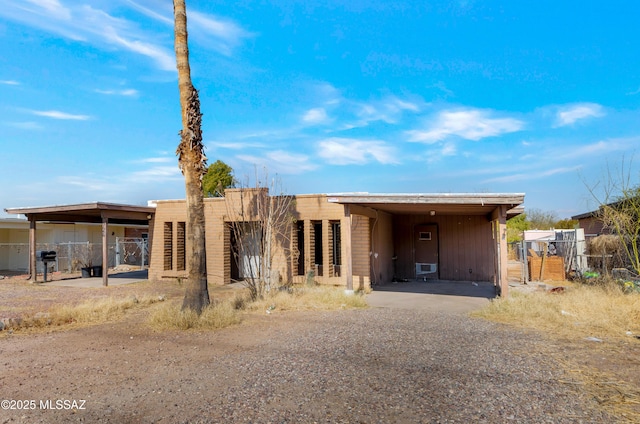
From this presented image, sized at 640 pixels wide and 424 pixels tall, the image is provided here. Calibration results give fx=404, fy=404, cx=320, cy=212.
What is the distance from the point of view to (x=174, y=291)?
14.1 meters

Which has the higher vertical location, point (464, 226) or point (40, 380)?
point (464, 226)

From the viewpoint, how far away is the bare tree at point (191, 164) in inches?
352

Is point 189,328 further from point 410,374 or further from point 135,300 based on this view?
point 410,374

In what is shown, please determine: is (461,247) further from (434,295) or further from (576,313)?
(576,313)

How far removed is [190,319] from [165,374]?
286 cm

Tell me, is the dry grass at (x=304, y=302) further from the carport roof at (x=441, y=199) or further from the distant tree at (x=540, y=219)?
the distant tree at (x=540, y=219)

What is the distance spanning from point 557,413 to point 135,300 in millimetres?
10369

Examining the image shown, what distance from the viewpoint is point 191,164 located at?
894cm

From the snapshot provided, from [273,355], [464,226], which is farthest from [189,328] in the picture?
[464,226]

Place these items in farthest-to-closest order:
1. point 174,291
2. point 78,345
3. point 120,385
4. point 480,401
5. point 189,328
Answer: point 174,291, point 189,328, point 78,345, point 120,385, point 480,401

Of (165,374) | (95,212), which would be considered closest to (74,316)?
(165,374)

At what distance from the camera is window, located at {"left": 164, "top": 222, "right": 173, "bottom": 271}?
17.1m

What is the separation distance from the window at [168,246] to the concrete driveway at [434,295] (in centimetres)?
898

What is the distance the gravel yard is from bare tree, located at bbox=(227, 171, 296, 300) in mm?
3404
